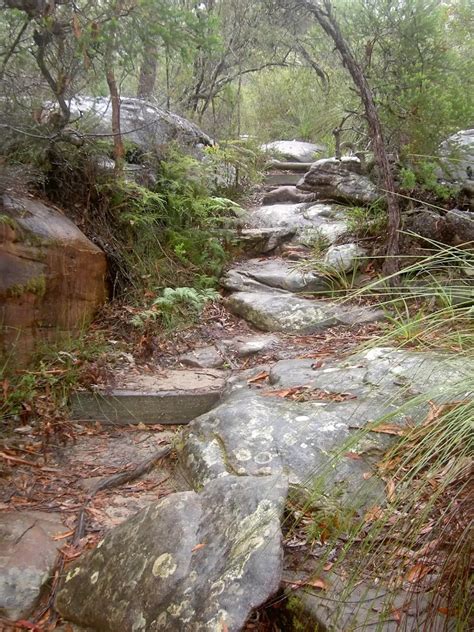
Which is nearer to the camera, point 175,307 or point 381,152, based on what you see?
point 175,307

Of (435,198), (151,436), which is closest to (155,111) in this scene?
(435,198)

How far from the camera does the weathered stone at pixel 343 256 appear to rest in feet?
18.9

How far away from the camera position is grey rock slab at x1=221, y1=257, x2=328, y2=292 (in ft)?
19.2

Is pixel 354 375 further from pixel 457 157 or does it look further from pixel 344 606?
pixel 457 157

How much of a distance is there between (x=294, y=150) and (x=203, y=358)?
6.19 meters

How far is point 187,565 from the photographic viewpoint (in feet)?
7.51

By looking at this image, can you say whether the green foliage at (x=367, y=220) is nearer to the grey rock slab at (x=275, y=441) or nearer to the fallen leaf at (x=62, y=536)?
the grey rock slab at (x=275, y=441)

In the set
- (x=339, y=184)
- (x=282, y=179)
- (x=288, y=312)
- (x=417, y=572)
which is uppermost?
(x=282, y=179)

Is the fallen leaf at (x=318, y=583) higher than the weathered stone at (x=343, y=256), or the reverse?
the weathered stone at (x=343, y=256)

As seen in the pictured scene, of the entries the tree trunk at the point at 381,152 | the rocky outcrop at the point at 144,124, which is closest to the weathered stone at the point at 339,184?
the tree trunk at the point at 381,152

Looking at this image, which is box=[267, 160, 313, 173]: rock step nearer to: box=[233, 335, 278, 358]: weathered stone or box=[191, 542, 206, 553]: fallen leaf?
box=[233, 335, 278, 358]: weathered stone

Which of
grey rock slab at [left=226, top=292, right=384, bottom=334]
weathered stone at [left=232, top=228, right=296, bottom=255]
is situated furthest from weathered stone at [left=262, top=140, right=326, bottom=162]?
grey rock slab at [left=226, top=292, right=384, bottom=334]

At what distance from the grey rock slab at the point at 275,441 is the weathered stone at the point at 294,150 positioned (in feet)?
22.3

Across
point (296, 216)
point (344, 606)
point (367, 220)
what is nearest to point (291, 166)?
point (296, 216)
